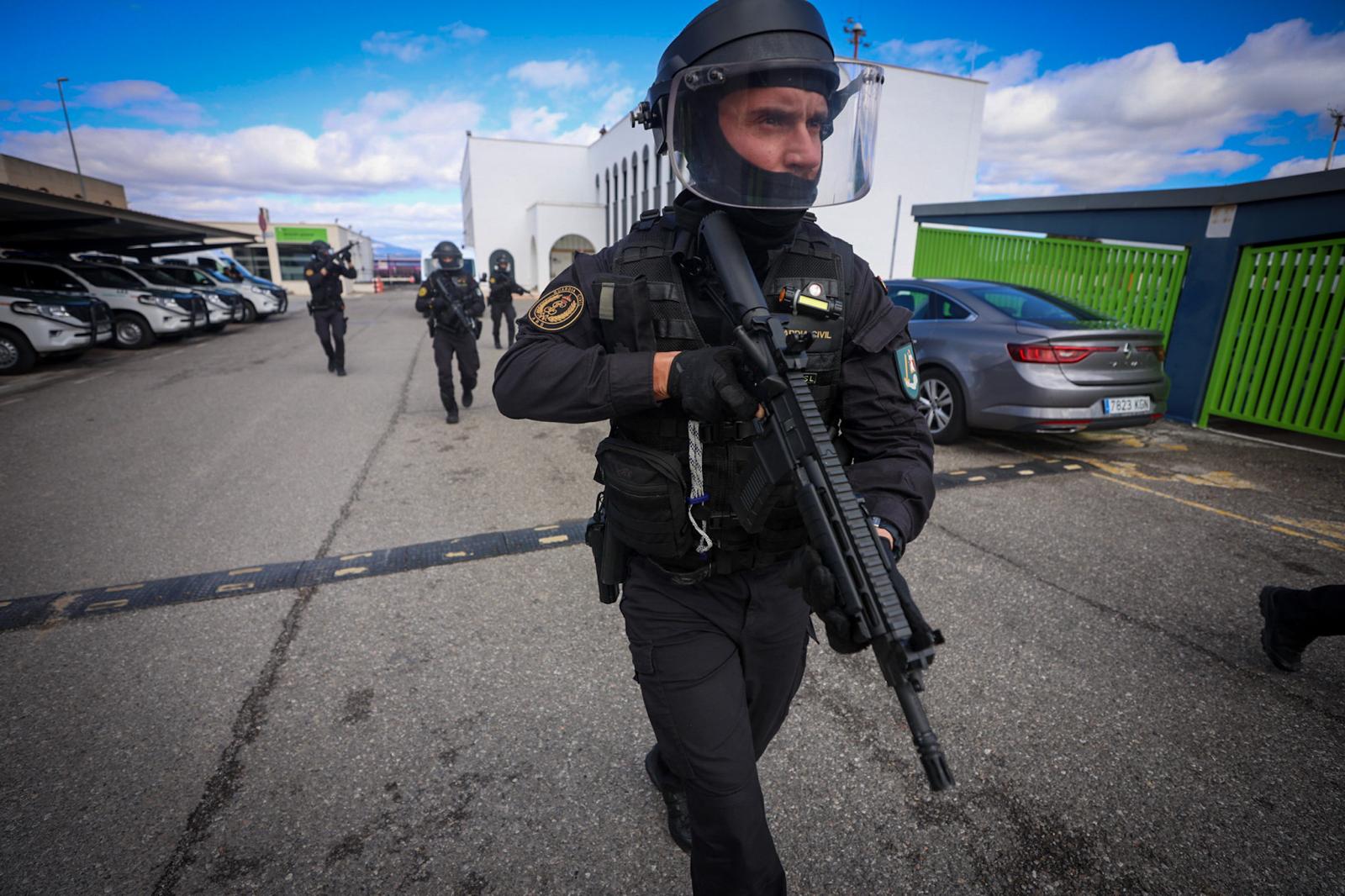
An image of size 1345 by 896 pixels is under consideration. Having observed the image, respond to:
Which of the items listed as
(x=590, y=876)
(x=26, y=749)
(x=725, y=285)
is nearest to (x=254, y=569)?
(x=26, y=749)

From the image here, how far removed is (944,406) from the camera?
6.00m

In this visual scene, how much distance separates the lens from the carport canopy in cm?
1062

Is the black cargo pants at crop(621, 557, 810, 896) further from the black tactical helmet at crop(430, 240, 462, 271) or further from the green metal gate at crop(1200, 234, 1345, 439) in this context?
the green metal gate at crop(1200, 234, 1345, 439)

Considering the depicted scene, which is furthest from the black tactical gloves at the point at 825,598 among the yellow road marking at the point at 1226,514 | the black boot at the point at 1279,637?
the yellow road marking at the point at 1226,514

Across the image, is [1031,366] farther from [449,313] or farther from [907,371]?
[449,313]

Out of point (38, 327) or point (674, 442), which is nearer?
point (674, 442)

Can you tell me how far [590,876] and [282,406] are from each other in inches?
297

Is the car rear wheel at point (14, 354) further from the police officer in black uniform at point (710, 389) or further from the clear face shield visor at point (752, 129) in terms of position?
the clear face shield visor at point (752, 129)

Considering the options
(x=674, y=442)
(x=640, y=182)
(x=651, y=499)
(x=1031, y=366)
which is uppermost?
(x=640, y=182)

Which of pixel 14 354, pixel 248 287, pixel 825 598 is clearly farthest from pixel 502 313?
pixel 825 598

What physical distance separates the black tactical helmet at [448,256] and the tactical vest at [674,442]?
640 cm

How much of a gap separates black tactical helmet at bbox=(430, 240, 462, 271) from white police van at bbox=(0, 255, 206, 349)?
30.3ft

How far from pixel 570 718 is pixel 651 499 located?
4.34 feet

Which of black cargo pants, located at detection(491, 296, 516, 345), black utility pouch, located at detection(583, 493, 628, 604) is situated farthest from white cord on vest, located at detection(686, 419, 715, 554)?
black cargo pants, located at detection(491, 296, 516, 345)
